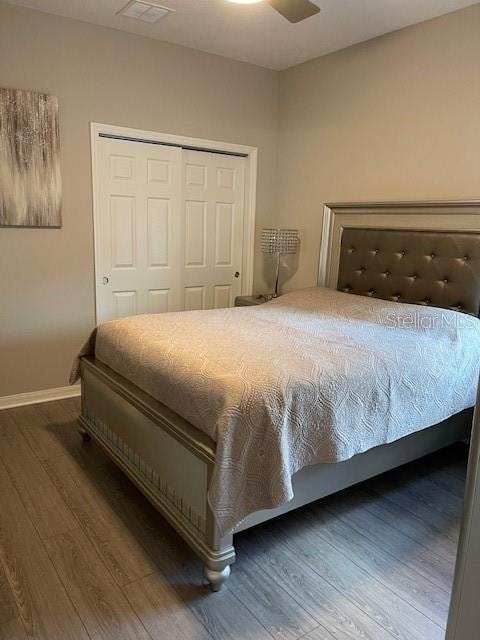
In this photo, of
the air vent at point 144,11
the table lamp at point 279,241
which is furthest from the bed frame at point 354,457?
the air vent at point 144,11

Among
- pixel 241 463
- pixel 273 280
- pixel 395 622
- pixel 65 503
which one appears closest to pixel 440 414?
pixel 395 622

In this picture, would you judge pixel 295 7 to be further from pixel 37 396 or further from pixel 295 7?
pixel 37 396

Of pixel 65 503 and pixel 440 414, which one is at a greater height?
pixel 440 414

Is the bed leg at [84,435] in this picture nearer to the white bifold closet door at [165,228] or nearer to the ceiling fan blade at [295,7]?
the white bifold closet door at [165,228]

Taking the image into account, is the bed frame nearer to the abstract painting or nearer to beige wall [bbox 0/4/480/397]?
beige wall [bbox 0/4/480/397]

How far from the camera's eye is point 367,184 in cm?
367

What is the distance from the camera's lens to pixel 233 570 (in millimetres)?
1936

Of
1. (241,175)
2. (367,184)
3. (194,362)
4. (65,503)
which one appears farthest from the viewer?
(241,175)

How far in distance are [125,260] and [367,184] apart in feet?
6.48

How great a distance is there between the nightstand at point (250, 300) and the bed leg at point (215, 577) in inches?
97.0

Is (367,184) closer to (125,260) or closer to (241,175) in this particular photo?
(241,175)

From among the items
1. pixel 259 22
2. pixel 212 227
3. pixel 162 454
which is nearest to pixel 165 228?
pixel 212 227

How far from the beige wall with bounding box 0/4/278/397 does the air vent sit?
32 cm

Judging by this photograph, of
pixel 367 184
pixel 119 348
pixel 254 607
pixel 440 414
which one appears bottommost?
pixel 254 607
